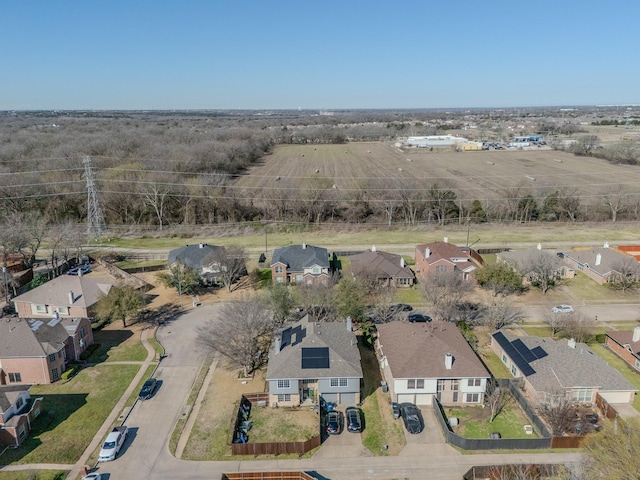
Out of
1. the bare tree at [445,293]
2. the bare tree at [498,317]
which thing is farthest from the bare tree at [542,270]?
the bare tree at [498,317]

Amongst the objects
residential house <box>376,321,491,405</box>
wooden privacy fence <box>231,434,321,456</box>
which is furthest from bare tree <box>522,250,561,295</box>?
wooden privacy fence <box>231,434,321,456</box>

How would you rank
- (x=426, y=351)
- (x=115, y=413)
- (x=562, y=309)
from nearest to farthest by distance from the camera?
(x=115, y=413), (x=426, y=351), (x=562, y=309)

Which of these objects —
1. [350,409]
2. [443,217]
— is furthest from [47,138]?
[350,409]

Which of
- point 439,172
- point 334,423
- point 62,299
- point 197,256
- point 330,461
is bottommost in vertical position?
point 330,461

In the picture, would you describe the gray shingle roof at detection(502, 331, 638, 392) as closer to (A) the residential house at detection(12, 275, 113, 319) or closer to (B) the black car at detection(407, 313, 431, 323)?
(B) the black car at detection(407, 313, 431, 323)

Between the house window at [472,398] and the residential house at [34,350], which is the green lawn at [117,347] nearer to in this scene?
the residential house at [34,350]

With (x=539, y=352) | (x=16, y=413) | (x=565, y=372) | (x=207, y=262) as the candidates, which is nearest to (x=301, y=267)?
(x=207, y=262)

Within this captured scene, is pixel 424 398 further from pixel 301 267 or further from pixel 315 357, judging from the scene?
pixel 301 267
